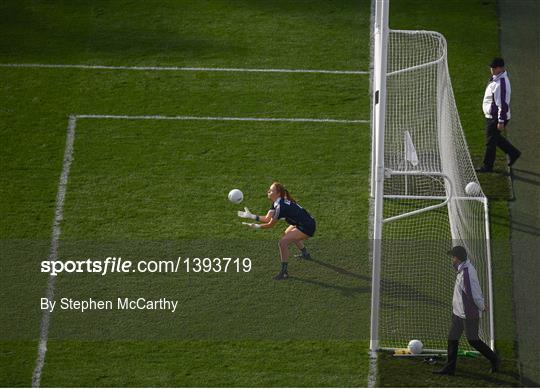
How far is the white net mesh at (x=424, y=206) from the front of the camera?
15445 millimetres

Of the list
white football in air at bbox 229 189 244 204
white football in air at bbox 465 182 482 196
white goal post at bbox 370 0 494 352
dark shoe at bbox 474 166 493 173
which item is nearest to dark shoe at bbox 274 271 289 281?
white football in air at bbox 229 189 244 204

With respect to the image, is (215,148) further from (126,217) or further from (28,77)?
(28,77)

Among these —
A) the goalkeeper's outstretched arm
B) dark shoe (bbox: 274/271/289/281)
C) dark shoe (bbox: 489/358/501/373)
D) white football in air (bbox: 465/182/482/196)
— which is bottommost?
dark shoe (bbox: 489/358/501/373)

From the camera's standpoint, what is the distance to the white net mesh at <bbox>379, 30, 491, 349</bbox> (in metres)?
15.4

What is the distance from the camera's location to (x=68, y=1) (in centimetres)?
2270

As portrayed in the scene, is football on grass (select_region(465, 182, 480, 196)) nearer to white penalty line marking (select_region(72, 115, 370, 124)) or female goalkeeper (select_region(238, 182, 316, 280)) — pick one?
female goalkeeper (select_region(238, 182, 316, 280))

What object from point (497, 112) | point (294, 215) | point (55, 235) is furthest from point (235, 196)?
point (497, 112)

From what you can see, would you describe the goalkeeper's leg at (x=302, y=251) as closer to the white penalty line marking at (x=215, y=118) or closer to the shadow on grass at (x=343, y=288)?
the shadow on grass at (x=343, y=288)

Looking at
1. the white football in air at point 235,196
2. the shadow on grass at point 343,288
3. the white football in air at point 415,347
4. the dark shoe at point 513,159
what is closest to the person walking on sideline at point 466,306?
the white football in air at point 415,347

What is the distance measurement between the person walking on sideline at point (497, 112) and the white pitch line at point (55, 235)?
6728 mm

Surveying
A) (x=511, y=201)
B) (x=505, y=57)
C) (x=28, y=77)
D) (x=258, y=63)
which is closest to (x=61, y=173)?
(x=28, y=77)

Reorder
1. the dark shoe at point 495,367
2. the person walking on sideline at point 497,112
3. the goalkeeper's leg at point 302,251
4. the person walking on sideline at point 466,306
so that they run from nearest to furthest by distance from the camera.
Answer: the person walking on sideline at point 466,306 < the dark shoe at point 495,367 < the goalkeeper's leg at point 302,251 < the person walking on sideline at point 497,112

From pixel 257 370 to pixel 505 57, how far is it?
914 cm

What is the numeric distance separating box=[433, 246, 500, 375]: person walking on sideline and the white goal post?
0.71 meters
